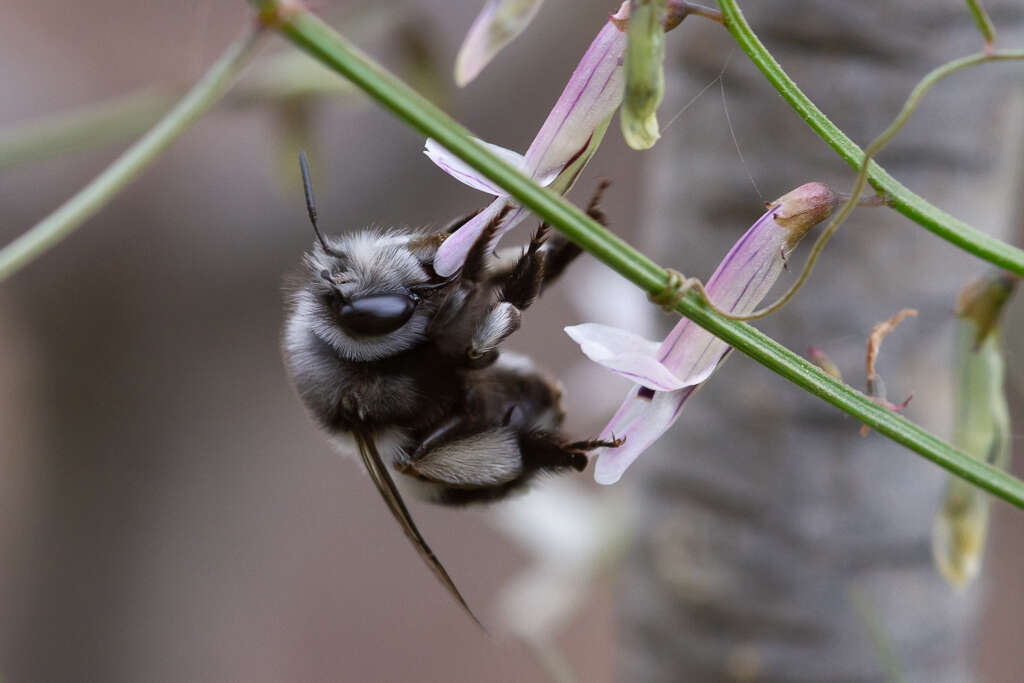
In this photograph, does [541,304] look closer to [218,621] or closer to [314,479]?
[314,479]

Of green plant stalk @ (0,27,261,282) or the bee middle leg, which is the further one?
the bee middle leg

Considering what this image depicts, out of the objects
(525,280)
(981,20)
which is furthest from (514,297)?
(981,20)

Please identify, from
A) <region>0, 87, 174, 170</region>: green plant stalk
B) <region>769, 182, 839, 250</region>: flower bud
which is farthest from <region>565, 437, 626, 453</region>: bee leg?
<region>0, 87, 174, 170</region>: green plant stalk

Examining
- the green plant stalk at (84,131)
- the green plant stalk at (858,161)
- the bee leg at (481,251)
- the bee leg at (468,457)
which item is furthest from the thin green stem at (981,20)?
the green plant stalk at (84,131)

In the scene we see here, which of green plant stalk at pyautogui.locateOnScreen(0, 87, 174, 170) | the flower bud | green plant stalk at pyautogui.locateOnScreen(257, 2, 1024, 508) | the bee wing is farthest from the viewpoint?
green plant stalk at pyautogui.locateOnScreen(0, 87, 174, 170)

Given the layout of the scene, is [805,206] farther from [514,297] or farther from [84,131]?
[84,131]

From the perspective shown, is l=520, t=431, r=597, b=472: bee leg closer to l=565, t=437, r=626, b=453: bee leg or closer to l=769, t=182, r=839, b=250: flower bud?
l=565, t=437, r=626, b=453: bee leg

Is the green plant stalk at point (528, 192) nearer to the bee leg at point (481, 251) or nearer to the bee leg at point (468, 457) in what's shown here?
the bee leg at point (481, 251)
